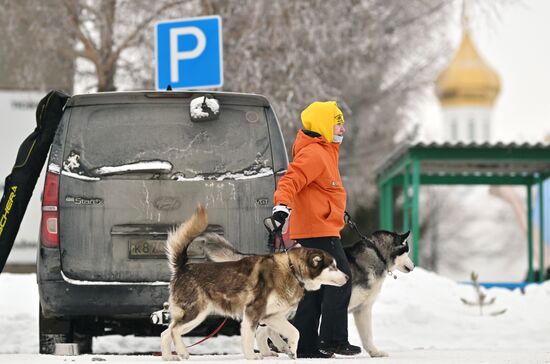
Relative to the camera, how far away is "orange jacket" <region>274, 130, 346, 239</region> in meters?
7.30

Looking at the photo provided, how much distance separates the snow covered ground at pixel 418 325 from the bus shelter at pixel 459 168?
4985 millimetres

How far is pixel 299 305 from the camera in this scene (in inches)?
300

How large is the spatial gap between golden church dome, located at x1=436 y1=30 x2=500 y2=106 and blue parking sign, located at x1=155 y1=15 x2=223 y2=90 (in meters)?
81.5

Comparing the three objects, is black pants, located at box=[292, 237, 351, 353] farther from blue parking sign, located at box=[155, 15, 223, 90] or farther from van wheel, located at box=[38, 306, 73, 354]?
blue parking sign, located at box=[155, 15, 223, 90]

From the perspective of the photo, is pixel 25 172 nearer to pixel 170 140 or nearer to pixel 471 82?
pixel 170 140

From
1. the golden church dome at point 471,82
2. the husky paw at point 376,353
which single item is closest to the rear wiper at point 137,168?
the husky paw at point 376,353

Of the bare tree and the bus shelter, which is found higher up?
the bare tree

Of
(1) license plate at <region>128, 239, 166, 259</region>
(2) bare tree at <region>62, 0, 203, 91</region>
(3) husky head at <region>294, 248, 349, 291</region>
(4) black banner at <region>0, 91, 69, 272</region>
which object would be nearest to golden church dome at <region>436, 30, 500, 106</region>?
(2) bare tree at <region>62, 0, 203, 91</region>

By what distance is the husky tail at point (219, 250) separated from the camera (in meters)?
7.26

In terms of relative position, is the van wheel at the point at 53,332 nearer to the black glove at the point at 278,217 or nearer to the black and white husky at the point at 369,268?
the black and white husky at the point at 369,268

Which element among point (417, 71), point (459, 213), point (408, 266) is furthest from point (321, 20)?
point (459, 213)

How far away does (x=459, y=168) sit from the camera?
2203 cm

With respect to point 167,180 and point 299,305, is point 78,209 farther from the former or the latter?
point 299,305

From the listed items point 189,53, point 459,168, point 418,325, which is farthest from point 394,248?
point 459,168
